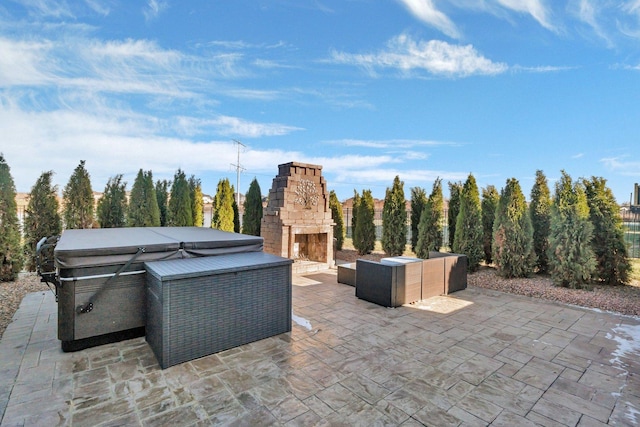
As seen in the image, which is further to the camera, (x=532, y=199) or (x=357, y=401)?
(x=532, y=199)

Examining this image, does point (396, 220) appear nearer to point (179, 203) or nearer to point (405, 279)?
point (405, 279)

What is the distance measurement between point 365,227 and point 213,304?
8.43 metres

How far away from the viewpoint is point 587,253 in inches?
227

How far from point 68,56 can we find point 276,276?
586 cm

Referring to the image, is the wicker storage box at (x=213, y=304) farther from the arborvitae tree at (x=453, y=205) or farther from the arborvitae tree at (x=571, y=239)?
the arborvitae tree at (x=453, y=205)

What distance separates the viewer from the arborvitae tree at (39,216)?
6.65m

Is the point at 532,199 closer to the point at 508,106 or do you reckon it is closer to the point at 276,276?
the point at 508,106

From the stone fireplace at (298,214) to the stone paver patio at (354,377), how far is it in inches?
142

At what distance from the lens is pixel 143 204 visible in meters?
8.26

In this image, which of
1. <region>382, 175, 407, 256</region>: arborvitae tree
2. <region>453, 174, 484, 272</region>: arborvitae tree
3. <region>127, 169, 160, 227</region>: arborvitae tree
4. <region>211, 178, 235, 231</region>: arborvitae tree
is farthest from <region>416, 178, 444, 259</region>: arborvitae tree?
<region>127, 169, 160, 227</region>: arborvitae tree

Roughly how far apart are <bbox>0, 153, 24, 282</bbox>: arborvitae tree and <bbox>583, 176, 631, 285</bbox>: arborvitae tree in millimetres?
12594

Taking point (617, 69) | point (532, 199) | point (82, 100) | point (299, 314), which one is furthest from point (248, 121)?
point (617, 69)

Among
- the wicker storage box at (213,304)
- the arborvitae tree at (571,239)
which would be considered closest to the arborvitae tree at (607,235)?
the arborvitae tree at (571,239)

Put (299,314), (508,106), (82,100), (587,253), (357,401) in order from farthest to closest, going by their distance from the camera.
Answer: (508,106), (82,100), (587,253), (299,314), (357,401)
